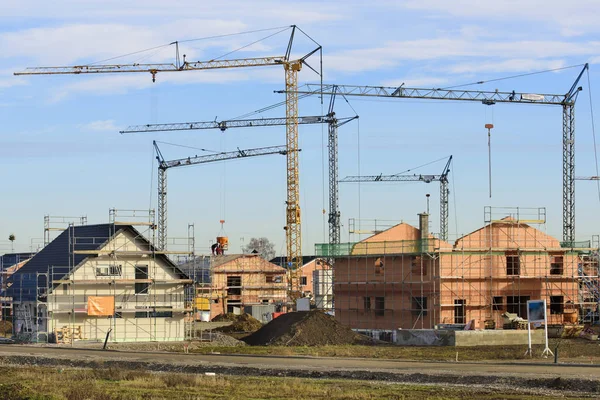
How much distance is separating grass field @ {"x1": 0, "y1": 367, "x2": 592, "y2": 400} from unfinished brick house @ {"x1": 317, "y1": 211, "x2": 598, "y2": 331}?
97.3 ft

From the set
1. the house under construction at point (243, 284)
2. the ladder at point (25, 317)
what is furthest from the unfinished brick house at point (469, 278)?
the house under construction at point (243, 284)

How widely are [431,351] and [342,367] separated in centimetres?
1130

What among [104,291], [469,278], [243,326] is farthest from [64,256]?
[469,278]

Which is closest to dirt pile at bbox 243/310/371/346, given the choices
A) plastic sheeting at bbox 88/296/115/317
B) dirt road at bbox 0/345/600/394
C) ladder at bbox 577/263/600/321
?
plastic sheeting at bbox 88/296/115/317

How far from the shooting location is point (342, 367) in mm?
39688

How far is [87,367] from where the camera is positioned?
41.1 metres

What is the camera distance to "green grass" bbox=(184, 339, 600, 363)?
44778mm

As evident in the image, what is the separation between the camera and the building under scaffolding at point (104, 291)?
185 feet

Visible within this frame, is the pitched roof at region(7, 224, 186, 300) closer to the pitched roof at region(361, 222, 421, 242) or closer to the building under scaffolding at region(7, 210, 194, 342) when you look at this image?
the building under scaffolding at region(7, 210, 194, 342)

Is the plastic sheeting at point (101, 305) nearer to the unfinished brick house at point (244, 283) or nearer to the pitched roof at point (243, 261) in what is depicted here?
the unfinished brick house at point (244, 283)

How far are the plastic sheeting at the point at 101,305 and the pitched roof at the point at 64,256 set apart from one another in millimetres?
2142

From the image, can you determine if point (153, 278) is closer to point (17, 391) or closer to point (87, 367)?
point (87, 367)

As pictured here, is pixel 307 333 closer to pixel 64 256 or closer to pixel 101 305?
pixel 101 305

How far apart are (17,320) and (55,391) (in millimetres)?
30767
